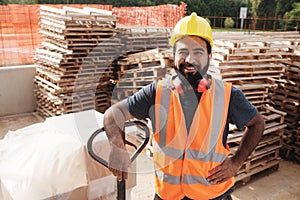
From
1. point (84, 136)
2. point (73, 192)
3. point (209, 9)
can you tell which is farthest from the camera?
point (209, 9)

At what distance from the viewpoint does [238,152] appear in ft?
6.40


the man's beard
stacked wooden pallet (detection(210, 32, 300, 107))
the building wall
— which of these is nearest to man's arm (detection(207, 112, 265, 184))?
the man's beard

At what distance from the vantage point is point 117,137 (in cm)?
190

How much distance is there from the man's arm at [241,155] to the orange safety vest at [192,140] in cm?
4

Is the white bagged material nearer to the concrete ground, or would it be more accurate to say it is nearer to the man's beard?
the man's beard

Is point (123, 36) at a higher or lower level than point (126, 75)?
higher

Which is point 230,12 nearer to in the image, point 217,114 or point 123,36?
point 123,36

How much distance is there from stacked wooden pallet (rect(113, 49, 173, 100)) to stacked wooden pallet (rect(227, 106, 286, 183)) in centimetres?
186

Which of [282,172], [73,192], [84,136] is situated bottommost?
[282,172]

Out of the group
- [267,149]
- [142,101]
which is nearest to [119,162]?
[142,101]

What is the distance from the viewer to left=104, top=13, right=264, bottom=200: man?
73.3 inches

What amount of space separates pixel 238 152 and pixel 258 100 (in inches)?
122

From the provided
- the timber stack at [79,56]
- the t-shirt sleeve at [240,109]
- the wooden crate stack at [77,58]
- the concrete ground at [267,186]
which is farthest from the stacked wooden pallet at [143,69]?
the t-shirt sleeve at [240,109]

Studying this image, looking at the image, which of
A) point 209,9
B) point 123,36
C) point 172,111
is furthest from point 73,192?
point 209,9
